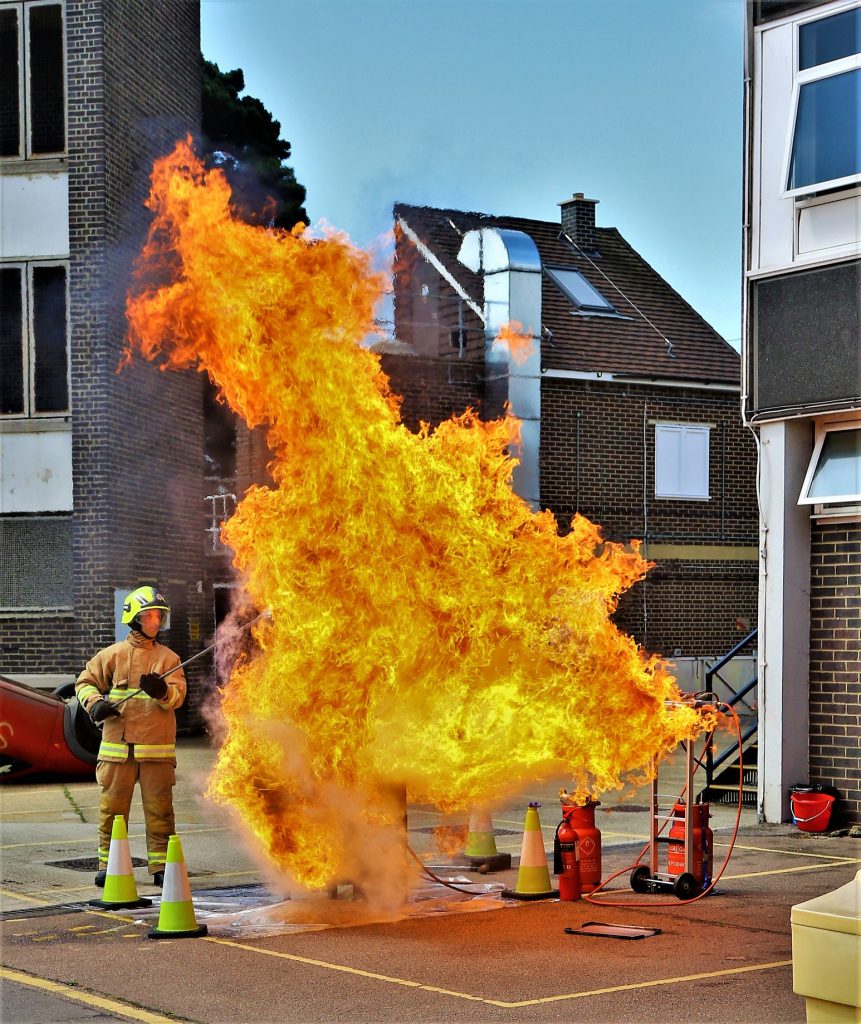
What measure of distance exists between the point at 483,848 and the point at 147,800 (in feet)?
8.23

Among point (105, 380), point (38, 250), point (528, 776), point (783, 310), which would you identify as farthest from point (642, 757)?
point (38, 250)

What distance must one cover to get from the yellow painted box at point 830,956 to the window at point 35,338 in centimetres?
1588

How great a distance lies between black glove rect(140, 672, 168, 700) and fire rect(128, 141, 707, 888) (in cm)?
79

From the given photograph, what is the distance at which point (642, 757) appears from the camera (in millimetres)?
8953

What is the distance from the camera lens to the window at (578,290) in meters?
26.1

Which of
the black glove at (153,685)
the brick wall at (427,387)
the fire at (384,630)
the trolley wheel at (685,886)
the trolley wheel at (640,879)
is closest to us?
the fire at (384,630)

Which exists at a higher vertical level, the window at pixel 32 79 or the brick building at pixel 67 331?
the window at pixel 32 79

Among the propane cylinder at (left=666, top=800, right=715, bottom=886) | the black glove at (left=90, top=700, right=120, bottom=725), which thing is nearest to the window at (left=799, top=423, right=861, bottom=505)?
the propane cylinder at (left=666, top=800, right=715, bottom=886)

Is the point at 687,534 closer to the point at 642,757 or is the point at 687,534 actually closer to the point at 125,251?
the point at 125,251

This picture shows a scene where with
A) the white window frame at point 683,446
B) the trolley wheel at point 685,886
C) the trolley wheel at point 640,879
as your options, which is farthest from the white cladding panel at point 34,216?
the trolley wheel at point 685,886

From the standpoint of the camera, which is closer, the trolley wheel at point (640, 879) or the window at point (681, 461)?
the trolley wheel at point (640, 879)

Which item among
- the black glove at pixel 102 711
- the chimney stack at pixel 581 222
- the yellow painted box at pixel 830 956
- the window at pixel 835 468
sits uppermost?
the chimney stack at pixel 581 222

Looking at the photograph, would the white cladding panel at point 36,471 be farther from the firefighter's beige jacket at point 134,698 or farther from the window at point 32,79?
the firefighter's beige jacket at point 134,698

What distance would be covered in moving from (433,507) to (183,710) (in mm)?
14193
